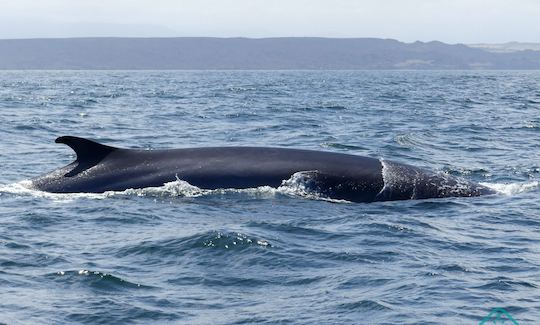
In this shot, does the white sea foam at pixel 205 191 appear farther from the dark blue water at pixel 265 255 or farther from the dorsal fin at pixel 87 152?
the dorsal fin at pixel 87 152

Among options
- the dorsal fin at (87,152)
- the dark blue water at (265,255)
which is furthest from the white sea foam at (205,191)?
the dorsal fin at (87,152)

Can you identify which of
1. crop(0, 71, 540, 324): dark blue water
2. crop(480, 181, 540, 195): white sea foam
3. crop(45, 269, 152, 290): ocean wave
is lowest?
crop(480, 181, 540, 195): white sea foam

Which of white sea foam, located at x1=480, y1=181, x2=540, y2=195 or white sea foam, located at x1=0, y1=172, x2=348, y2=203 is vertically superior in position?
white sea foam, located at x1=0, y1=172, x2=348, y2=203

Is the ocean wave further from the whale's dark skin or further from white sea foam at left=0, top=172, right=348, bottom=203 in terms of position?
the whale's dark skin

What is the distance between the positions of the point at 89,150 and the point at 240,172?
8.17 feet

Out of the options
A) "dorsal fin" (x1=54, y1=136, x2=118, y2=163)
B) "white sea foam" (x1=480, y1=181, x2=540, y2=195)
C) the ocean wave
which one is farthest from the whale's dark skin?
the ocean wave

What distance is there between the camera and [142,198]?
1442cm

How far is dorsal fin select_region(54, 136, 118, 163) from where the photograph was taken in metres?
14.6

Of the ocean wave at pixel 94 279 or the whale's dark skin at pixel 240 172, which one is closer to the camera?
the ocean wave at pixel 94 279

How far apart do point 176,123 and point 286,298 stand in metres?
24.1

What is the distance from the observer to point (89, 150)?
14.8 meters

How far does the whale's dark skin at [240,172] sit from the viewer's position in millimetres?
14539

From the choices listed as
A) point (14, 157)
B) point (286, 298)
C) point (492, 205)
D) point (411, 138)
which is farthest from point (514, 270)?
point (411, 138)

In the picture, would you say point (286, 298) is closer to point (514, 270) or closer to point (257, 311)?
point (257, 311)
